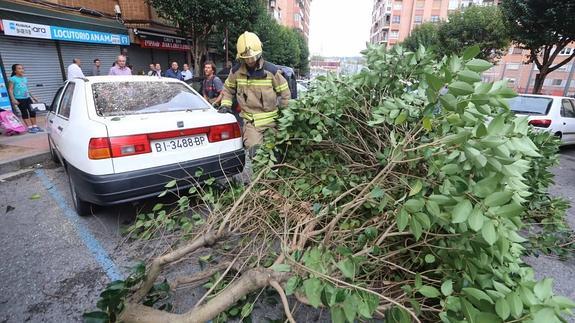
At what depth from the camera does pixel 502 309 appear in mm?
1023

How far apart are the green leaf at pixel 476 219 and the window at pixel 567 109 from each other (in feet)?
27.7

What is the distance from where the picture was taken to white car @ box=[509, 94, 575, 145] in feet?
22.7

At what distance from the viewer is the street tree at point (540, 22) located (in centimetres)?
987

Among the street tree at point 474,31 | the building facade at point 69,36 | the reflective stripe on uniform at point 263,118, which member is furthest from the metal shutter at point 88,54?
the street tree at point 474,31

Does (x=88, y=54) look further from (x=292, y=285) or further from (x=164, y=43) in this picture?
(x=292, y=285)

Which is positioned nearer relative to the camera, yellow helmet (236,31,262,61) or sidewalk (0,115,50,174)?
yellow helmet (236,31,262,61)

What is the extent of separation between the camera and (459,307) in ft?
3.90

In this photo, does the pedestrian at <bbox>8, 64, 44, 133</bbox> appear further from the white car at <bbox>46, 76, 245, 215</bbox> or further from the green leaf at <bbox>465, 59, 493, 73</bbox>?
the green leaf at <bbox>465, 59, 493, 73</bbox>

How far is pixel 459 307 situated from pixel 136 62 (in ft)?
51.9

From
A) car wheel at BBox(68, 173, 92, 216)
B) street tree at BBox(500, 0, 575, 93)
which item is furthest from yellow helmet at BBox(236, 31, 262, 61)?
street tree at BBox(500, 0, 575, 93)

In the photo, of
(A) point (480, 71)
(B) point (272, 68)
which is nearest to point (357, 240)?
(A) point (480, 71)

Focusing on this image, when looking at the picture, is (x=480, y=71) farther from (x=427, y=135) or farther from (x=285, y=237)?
(x=285, y=237)

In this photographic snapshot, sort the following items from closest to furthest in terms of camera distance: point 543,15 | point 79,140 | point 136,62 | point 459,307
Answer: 1. point 459,307
2. point 79,140
3. point 543,15
4. point 136,62

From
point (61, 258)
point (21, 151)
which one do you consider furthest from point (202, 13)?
point (61, 258)
